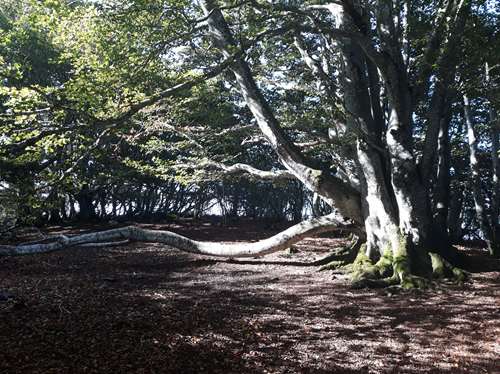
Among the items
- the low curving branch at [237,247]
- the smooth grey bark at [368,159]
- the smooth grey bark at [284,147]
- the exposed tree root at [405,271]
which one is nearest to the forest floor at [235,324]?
the exposed tree root at [405,271]

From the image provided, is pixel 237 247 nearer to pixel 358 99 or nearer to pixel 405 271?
pixel 405 271

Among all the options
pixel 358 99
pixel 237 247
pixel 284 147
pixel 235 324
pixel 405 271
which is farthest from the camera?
pixel 237 247

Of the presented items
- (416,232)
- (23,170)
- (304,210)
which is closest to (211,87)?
(23,170)

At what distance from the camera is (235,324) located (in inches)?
231

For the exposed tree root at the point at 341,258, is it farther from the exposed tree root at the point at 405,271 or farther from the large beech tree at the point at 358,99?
the exposed tree root at the point at 405,271

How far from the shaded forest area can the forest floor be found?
0.11 ft

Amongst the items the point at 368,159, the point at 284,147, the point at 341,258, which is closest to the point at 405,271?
the point at 368,159

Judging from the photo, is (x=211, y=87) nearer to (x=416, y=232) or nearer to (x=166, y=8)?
(x=166, y=8)

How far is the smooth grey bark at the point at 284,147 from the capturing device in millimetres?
9625

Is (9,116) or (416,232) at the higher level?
(9,116)

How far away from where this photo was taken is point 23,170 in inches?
495

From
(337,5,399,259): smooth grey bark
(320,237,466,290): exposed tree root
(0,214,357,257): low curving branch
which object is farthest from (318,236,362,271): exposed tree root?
(320,237,466,290): exposed tree root

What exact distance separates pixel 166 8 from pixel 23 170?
7.73 meters

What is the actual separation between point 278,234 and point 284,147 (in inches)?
81.8
